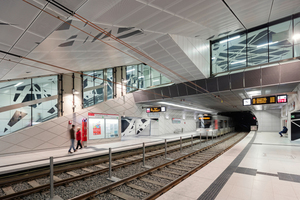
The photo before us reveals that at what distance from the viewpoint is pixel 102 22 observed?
539 centimetres

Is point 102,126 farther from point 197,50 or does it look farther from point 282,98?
point 282,98

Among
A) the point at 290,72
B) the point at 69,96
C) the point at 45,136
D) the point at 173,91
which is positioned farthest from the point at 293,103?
the point at 45,136

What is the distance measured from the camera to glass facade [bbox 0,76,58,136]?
10191 millimetres

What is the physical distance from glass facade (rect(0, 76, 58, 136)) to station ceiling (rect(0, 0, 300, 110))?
9.77 feet

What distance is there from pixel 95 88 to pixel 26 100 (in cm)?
544

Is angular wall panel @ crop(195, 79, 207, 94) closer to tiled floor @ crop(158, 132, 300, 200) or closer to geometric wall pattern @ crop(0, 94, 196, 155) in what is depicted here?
geometric wall pattern @ crop(0, 94, 196, 155)

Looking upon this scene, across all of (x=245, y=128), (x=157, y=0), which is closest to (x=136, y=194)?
(x=157, y=0)

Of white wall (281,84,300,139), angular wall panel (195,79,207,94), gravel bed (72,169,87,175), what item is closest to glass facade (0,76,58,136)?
gravel bed (72,169,87,175)

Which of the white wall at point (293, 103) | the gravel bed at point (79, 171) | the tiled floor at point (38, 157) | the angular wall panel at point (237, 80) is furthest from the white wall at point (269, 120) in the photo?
the gravel bed at point (79, 171)

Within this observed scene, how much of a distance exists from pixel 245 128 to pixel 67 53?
51544 mm

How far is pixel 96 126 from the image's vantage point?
14.0 meters

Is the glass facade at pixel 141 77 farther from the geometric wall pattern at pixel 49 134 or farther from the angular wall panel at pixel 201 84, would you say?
the angular wall panel at pixel 201 84

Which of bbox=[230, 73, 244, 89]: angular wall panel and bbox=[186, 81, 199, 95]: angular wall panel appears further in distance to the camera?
bbox=[186, 81, 199, 95]: angular wall panel

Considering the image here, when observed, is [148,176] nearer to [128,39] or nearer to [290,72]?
[128,39]
